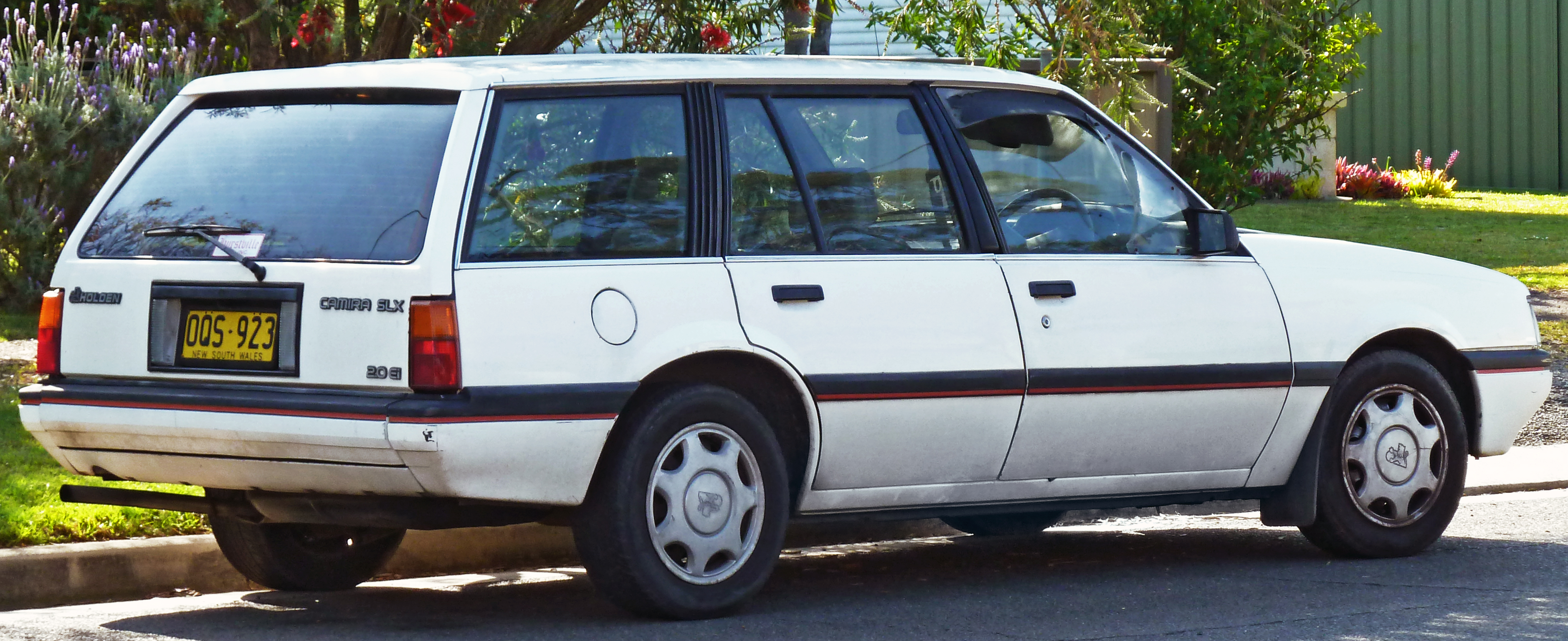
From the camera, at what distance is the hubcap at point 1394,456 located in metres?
6.79

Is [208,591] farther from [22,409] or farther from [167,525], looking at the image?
[22,409]

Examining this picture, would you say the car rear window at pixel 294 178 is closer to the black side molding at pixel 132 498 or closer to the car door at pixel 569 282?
the car door at pixel 569 282

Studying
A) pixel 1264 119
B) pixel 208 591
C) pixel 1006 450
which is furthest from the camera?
pixel 1264 119

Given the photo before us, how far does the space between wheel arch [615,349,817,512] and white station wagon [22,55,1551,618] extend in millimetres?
12

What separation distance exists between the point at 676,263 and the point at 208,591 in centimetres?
220

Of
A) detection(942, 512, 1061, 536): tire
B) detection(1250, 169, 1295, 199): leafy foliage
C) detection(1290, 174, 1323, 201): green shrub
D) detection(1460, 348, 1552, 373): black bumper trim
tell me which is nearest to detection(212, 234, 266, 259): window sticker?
detection(942, 512, 1061, 536): tire

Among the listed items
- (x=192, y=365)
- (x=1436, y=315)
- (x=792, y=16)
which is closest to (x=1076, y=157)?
(x=1436, y=315)

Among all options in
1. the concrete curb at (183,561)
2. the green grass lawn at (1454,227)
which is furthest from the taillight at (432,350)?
the green grass lawn at (1454,227)

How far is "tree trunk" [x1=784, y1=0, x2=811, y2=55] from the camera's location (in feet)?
32.4

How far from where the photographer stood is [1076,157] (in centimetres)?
644

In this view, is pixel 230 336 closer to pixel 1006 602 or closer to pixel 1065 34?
pixel 1006 602

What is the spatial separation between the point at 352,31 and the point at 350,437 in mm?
5233

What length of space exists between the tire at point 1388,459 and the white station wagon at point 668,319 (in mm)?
36

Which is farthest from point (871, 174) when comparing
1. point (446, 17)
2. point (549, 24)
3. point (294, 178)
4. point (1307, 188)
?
point (1307, 188)
